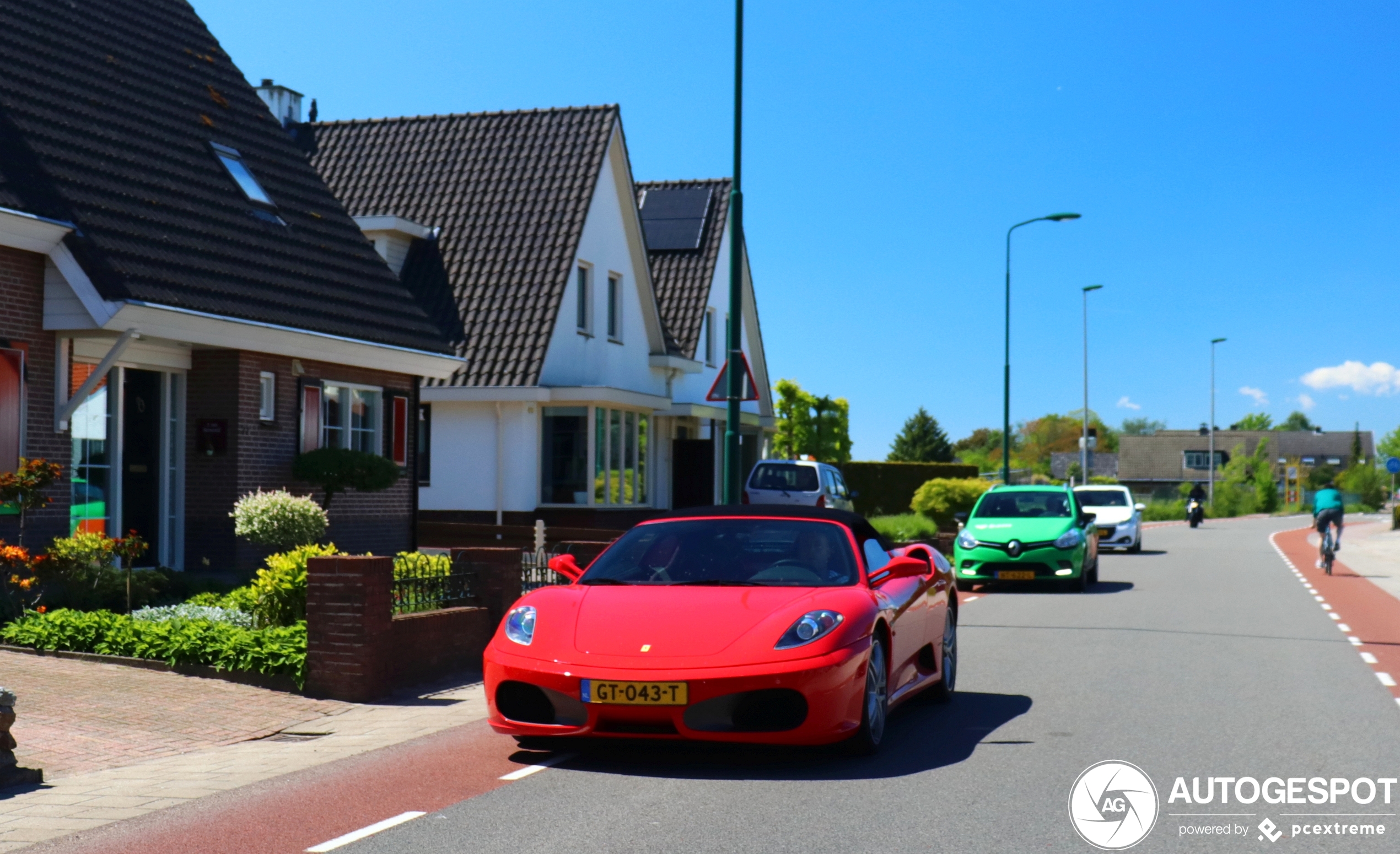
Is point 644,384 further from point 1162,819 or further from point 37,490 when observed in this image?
point 1162,819

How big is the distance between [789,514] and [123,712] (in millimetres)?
A: 4257

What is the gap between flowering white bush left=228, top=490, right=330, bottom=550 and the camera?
48.3ft

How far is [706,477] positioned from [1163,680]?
21168 millimetres

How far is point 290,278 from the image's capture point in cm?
1730

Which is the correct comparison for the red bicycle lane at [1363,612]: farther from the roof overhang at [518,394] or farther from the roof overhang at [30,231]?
the roof overhang at [518,394]

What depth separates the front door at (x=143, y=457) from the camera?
50.8 ft

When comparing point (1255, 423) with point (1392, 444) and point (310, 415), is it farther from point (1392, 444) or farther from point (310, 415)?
point (310, 415)

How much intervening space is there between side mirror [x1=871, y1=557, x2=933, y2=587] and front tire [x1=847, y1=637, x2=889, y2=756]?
391 millimetres

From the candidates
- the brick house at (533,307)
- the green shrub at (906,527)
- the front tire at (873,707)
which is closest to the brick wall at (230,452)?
the brick house at (533,307)

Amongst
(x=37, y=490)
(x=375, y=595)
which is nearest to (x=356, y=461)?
(x=37, y=490)

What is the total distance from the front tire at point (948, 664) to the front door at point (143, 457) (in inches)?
375

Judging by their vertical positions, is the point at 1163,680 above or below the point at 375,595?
below

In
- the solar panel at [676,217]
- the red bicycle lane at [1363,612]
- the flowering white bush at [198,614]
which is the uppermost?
the solar panel at [676,217]

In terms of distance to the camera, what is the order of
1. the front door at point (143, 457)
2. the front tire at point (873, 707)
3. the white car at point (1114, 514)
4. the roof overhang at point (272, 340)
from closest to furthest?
1. the front tire at point (873, 707)
2. the roof overhang at point (272, 340)
3. the front door at point (143, 457)
4. the white car at point (1114, 514)
